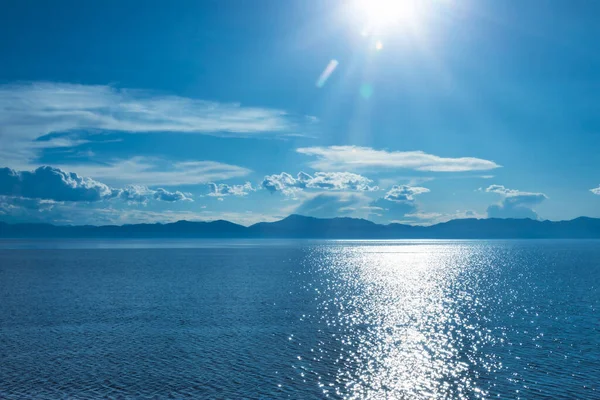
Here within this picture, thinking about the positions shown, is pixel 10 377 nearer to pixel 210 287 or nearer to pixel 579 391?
pixel 579 391

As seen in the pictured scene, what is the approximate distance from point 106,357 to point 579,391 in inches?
1395

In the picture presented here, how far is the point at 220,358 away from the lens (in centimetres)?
4134

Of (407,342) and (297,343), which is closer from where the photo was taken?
(297,343)

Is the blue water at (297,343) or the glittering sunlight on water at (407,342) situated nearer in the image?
the blue water at (297,343)

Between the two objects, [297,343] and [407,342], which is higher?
[407,342]

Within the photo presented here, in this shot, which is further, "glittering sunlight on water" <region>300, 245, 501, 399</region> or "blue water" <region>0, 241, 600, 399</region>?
"glittering sunlight on water" <region>300, 245, 501, 399</region>

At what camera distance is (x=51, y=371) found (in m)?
37.3

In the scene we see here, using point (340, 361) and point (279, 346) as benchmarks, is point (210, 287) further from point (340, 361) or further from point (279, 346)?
point (340, 361)

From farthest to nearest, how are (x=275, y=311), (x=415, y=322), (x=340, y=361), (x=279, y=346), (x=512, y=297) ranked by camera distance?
1. (x=512, y=297)
2. (x=275, y=311)
3. (x=415, y=322)
4. (x=279, y=346)
5. (x=340, y=361)

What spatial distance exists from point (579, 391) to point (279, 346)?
23.9m

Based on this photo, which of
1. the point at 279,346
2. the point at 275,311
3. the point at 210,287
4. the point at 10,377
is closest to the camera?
the point at 10,377

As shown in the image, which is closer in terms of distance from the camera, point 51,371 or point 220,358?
point 51,371

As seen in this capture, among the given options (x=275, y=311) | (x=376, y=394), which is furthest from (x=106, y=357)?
(x=275, y=311)

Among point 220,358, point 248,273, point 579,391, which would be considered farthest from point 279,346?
point 248,273
